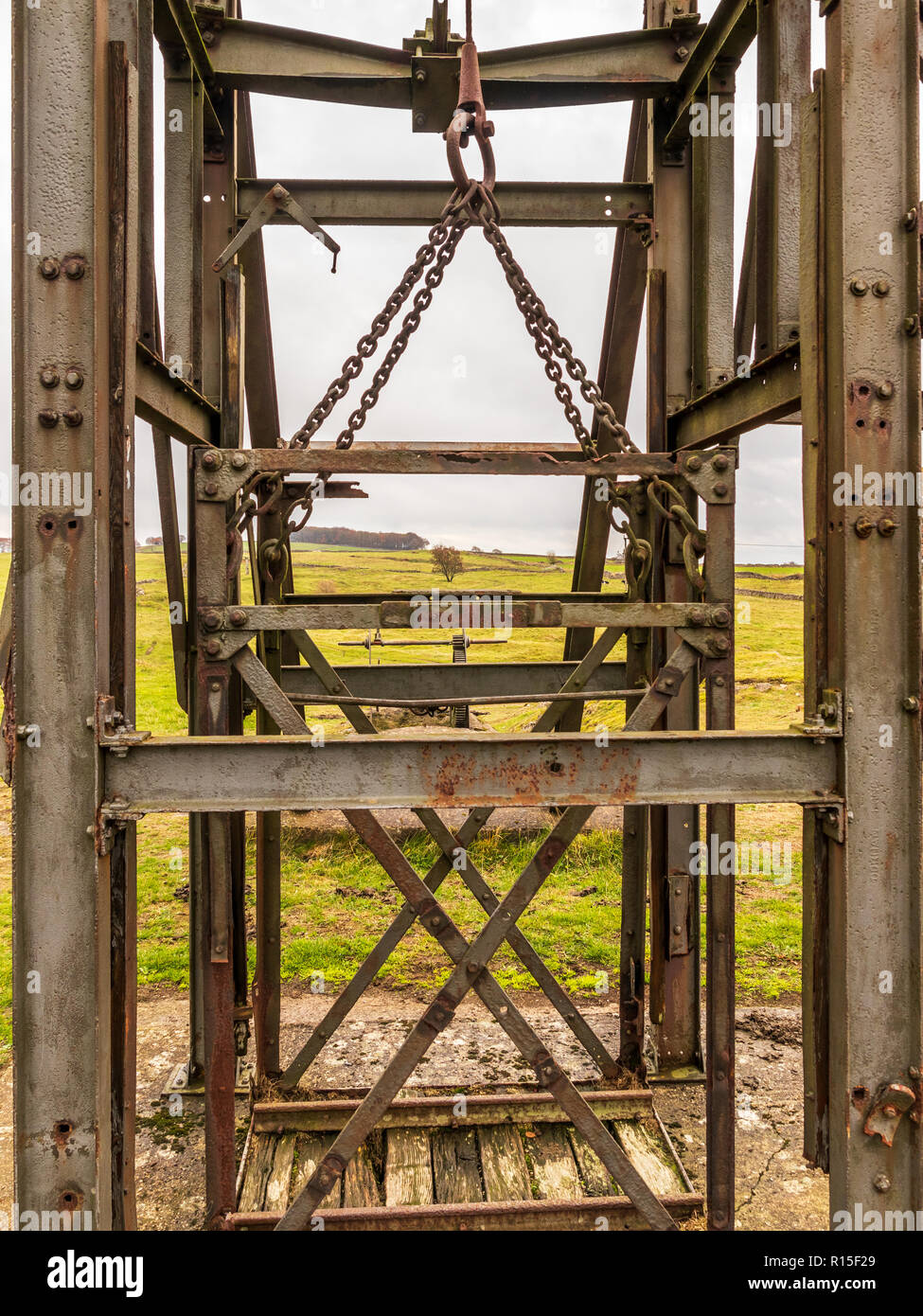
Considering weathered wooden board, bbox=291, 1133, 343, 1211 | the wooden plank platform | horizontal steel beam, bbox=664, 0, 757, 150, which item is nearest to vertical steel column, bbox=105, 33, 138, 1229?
the wooden plank platform

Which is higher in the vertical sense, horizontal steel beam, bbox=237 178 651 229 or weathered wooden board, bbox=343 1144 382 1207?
horizontal steel beam, bbox=237 178 651 229

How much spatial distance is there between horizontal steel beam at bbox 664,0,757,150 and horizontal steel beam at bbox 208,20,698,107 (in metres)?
0.15

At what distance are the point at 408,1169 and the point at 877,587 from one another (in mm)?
3334

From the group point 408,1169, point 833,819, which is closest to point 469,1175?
point 408,1169

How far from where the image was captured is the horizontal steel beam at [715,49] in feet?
10.9

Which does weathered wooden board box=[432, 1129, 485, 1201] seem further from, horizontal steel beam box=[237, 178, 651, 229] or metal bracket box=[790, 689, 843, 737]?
horizontal steel beam box=[237, 178, 651, 229]

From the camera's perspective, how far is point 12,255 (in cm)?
230

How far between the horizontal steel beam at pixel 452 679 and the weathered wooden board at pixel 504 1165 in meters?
2.29

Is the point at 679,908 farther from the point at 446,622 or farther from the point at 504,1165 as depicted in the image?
the point at 446,622

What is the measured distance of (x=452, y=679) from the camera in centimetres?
481

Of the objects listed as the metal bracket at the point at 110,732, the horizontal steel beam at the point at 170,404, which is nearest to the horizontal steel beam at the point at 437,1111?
the metal bracket at the point at 110,732

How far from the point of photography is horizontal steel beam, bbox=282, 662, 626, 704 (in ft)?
15.2

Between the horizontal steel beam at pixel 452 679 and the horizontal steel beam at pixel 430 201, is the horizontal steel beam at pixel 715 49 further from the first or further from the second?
the horizontal steel beam at pixel 452 679
